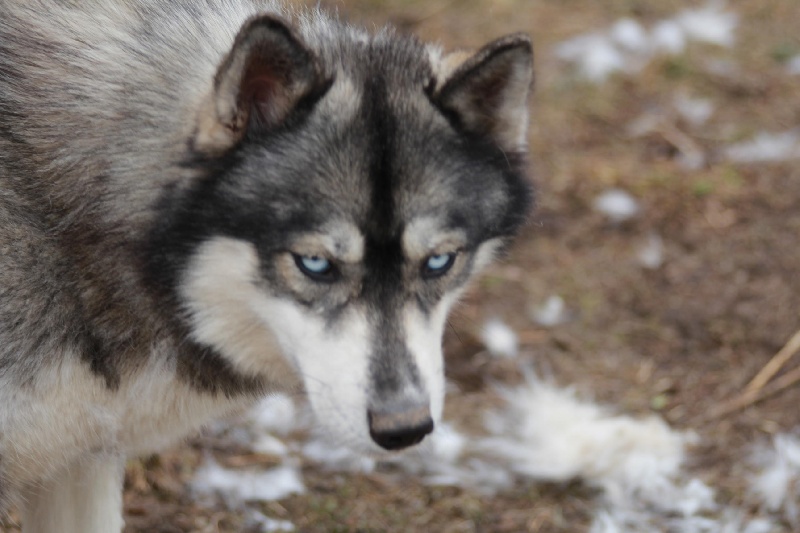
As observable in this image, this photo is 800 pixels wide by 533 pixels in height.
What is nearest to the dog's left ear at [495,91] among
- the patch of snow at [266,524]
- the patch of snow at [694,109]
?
the patch of snow at [266,524]

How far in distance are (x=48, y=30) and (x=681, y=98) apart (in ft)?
15.6

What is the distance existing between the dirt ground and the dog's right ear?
1338 millimetres

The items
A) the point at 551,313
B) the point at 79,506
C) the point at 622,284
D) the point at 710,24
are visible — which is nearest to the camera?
the point at 79,506

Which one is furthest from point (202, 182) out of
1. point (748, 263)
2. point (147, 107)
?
point (748, 263)

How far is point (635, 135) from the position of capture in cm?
653

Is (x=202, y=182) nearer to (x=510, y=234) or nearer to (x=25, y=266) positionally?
(x=25, y=266)

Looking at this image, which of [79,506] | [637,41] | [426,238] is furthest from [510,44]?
[637,41]

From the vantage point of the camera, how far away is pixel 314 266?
278 cm

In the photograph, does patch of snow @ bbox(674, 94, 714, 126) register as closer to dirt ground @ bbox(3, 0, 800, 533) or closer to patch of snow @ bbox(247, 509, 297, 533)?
dirt ground @ bbox(3, 0, 800, 533)

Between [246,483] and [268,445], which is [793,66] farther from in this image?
[246,483]

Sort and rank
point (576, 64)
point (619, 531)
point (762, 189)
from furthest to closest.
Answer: point (576, 64) → point (762, 189) → point (619, 531)

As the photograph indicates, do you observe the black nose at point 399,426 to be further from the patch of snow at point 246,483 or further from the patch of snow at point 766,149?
the patch of snow at point 766,149

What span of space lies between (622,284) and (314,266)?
2999 mm

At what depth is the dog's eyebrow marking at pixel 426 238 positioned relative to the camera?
2.82 m
